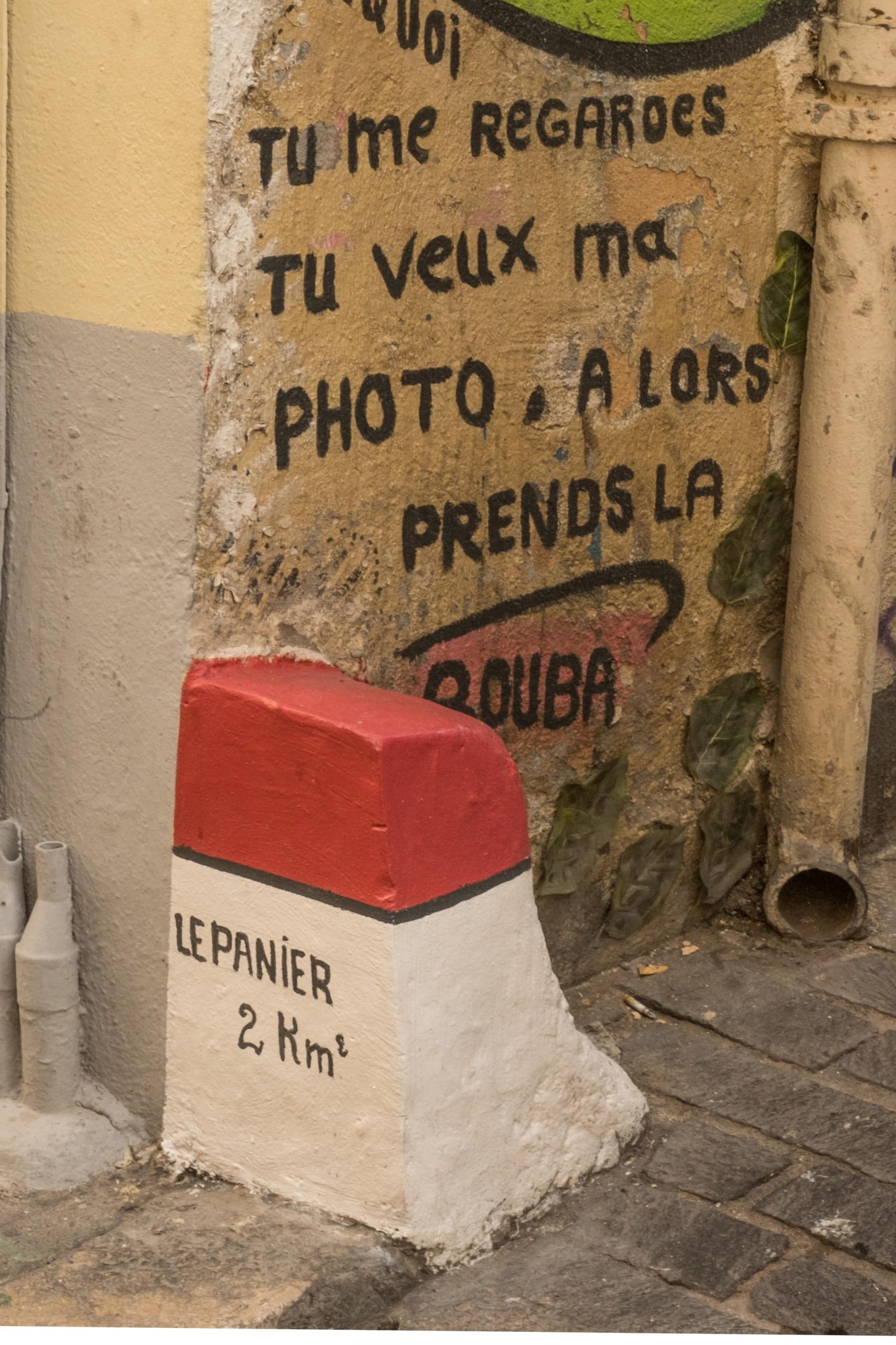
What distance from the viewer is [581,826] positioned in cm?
380

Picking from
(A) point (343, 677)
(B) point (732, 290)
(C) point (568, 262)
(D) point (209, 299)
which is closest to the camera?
(D) point (209, 299)

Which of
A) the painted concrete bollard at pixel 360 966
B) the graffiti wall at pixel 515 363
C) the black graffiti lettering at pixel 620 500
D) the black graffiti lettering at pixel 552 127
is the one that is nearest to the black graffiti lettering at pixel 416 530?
the graffiti wall at pixel 515 363

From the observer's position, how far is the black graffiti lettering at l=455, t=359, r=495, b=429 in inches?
130

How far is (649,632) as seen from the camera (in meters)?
3.85

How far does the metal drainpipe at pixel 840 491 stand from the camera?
12.4 feet

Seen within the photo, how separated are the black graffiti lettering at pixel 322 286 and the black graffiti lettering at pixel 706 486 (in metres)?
1.08

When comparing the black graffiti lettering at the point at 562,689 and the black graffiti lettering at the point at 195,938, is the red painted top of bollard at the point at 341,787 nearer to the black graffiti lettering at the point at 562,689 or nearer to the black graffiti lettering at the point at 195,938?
the black graffiti lettering at the point at 195,938

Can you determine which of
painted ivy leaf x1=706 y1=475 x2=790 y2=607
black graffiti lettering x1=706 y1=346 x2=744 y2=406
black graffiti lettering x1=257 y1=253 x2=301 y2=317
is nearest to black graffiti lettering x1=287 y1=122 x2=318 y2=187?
black graffiti lettering x1=257 y1=253 x2=301 y2=317

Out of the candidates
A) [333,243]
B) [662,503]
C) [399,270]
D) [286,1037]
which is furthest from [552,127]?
[286,1037]

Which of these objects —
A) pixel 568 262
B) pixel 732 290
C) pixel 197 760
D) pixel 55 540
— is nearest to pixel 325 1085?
pixel 197 760

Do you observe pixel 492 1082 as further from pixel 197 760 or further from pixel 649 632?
pixel 649 632

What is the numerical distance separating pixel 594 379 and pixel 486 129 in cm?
56

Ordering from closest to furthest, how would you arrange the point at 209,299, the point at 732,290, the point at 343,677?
the point at 209,299 < the point at 343,677 < the point at 732,290

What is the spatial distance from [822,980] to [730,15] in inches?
79.4
